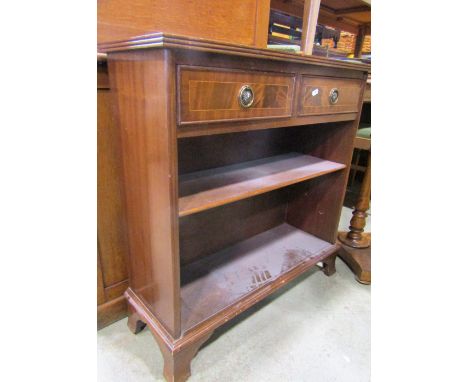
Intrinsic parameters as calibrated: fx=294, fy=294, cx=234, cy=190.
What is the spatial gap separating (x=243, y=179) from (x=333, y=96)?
48cm

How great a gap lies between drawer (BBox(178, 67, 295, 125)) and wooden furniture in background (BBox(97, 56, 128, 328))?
1.10ft

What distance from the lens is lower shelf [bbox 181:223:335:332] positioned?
3.53 feet

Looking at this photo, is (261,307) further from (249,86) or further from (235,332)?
(249,86)

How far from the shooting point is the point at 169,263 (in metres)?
0.85

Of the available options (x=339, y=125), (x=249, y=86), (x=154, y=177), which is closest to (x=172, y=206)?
(x=154, y=177)

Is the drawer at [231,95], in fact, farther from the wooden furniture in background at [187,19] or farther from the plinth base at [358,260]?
the plinth base at [358,260]

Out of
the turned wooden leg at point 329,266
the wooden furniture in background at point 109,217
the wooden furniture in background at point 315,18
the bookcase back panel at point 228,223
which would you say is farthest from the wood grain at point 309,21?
the turned wooden leg at point 329,266

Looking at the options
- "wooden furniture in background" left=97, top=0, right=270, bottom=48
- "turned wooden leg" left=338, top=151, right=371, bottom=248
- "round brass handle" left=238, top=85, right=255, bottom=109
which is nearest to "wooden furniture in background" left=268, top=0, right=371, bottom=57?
"wooden furniture in background" left=97, top=0, right=270, bottom=48

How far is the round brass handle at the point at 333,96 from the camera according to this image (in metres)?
1.14

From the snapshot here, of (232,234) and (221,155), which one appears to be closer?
(221,155)

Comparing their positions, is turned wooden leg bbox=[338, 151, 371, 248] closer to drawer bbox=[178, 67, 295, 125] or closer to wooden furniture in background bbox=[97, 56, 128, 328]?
drawer bbox=[178, 67, 295, 125]

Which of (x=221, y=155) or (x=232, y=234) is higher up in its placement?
(x=221, y=155)

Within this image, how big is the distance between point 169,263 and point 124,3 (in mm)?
831

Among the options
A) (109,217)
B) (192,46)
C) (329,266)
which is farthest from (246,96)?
(329,266)
